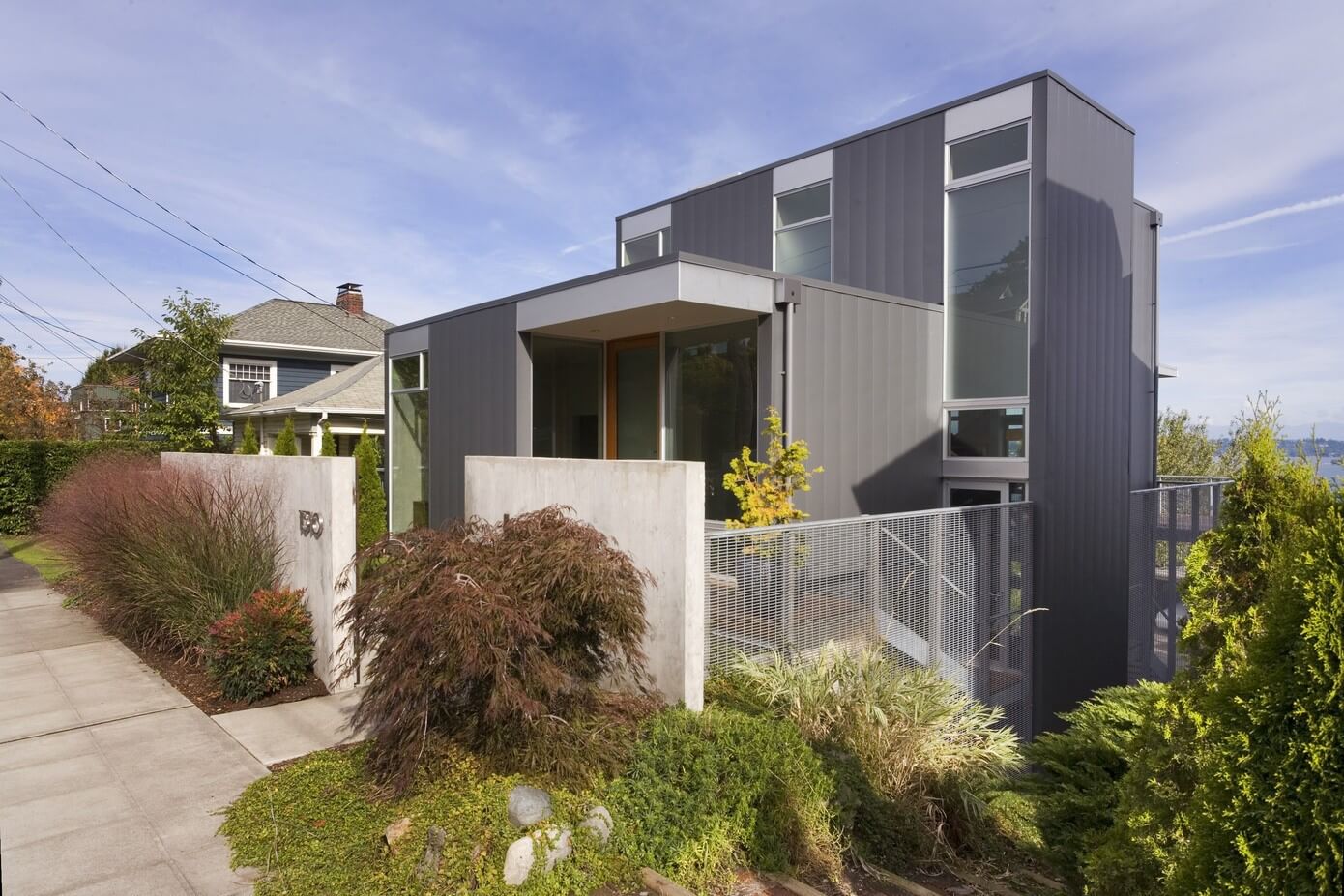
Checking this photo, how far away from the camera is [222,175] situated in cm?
1455

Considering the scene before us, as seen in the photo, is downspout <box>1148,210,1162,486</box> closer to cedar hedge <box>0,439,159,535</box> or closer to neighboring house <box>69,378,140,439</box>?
cedar hedge <box>0,439,159,535</box>

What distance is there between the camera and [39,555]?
14.9 meters

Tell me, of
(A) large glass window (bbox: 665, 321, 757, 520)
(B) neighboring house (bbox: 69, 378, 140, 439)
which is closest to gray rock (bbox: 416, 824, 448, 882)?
(A) large glass window (bbox: 665, 321, 757, 520)

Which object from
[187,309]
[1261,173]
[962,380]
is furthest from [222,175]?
[1261,173]

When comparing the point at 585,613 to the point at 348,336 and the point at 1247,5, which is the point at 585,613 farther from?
the point at 348,336

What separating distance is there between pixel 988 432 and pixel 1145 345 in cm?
487

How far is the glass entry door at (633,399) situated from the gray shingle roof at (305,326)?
624 inches

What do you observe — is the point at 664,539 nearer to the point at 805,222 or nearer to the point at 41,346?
the point at 805,222

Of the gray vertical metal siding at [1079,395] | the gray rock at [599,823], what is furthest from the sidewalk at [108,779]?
the gray vertical metal siding at [1079,395]

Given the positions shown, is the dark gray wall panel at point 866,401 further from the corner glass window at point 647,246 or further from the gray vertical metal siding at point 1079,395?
the corner glass window at point 647,246

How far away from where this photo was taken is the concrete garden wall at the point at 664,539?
16.0 feet

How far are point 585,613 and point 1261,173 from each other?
12.2 meters

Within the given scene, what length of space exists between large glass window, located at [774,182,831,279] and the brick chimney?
1924cm

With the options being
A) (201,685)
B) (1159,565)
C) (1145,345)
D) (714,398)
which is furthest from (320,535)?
(1145,345)
